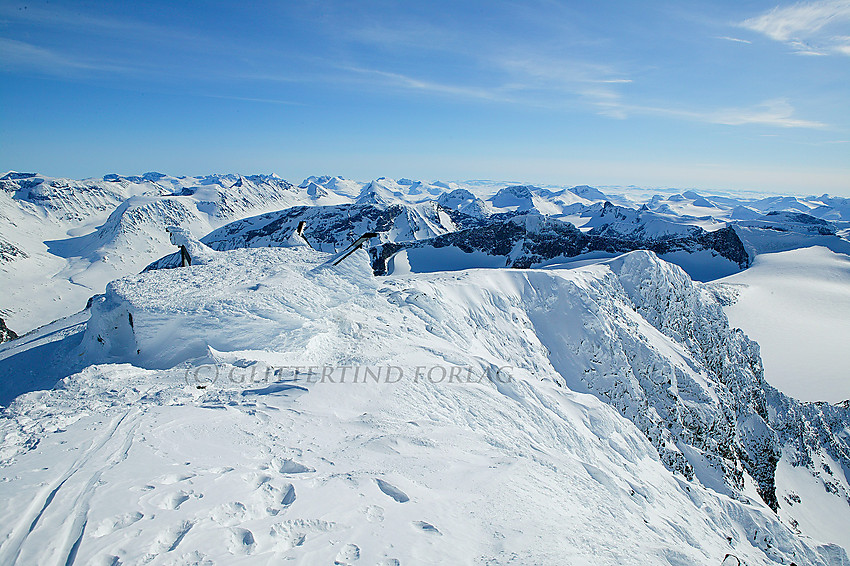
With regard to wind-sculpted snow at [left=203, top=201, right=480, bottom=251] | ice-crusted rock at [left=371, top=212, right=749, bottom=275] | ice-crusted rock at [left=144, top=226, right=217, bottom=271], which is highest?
ice-crusted rock at [left=144, top=226, right=217, bottom=271]

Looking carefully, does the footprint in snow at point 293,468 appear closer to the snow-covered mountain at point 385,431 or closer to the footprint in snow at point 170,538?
the snow-covered mountain at point 385,431

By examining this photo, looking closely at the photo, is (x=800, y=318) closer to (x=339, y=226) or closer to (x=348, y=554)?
(x=348, y=554)

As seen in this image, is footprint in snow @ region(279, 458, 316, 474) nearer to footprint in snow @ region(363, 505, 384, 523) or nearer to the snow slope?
footprint in snow @ region(363, 505, 384, 523)

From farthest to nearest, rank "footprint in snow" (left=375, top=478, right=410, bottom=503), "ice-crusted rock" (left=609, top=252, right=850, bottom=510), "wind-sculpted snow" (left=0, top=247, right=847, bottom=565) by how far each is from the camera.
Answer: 1. "ice-crusted rock" (left=609, top=252, right=850, bottom=510)
2. "footprint in snow" (left=375, top=478, right=410, bottom=503)
3. "wind-sculpted snow" (left=0, top=247, right=847, bottom=565)

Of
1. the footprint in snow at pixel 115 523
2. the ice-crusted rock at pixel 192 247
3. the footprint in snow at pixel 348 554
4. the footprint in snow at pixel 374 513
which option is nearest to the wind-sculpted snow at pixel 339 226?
the ice-crusted rock at pixel 192 247

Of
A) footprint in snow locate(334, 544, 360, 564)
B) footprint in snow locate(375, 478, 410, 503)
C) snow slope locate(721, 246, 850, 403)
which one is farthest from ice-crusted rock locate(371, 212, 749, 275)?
footprint in snow locate(334, 544, 360, 564)

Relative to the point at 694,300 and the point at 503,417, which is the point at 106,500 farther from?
the point at 694,300
